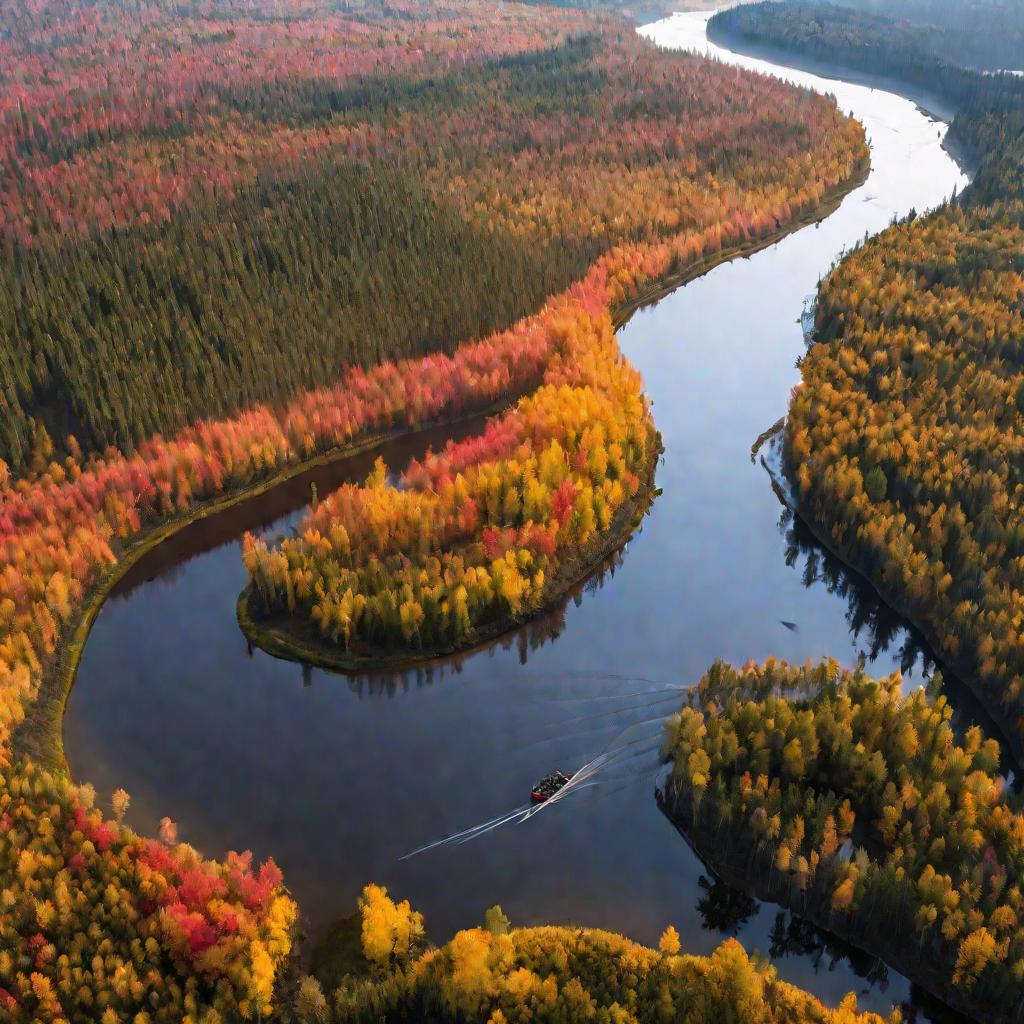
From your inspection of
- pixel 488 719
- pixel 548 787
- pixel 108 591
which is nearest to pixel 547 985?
pixel 548 787

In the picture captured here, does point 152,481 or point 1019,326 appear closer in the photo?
point 152,481

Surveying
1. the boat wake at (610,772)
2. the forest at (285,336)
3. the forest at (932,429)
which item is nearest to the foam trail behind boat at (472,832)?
the boat wake at (610,772)

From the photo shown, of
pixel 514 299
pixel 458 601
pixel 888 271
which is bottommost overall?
pixel 458 601

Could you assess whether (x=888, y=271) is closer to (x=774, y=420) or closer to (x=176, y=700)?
(x=774, y=420)

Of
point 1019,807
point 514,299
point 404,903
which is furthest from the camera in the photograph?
point 514,299

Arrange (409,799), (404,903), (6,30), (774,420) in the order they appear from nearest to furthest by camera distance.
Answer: (404,903)
(409,799)
(774,420)
(6,30)

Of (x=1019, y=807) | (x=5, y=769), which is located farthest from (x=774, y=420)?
(x=5, y=769)

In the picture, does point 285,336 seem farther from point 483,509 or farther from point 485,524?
point 485,524

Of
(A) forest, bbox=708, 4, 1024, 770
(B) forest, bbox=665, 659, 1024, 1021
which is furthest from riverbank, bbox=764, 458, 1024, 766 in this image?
(B) forest, bbox=665, 659, 1024, 1021
